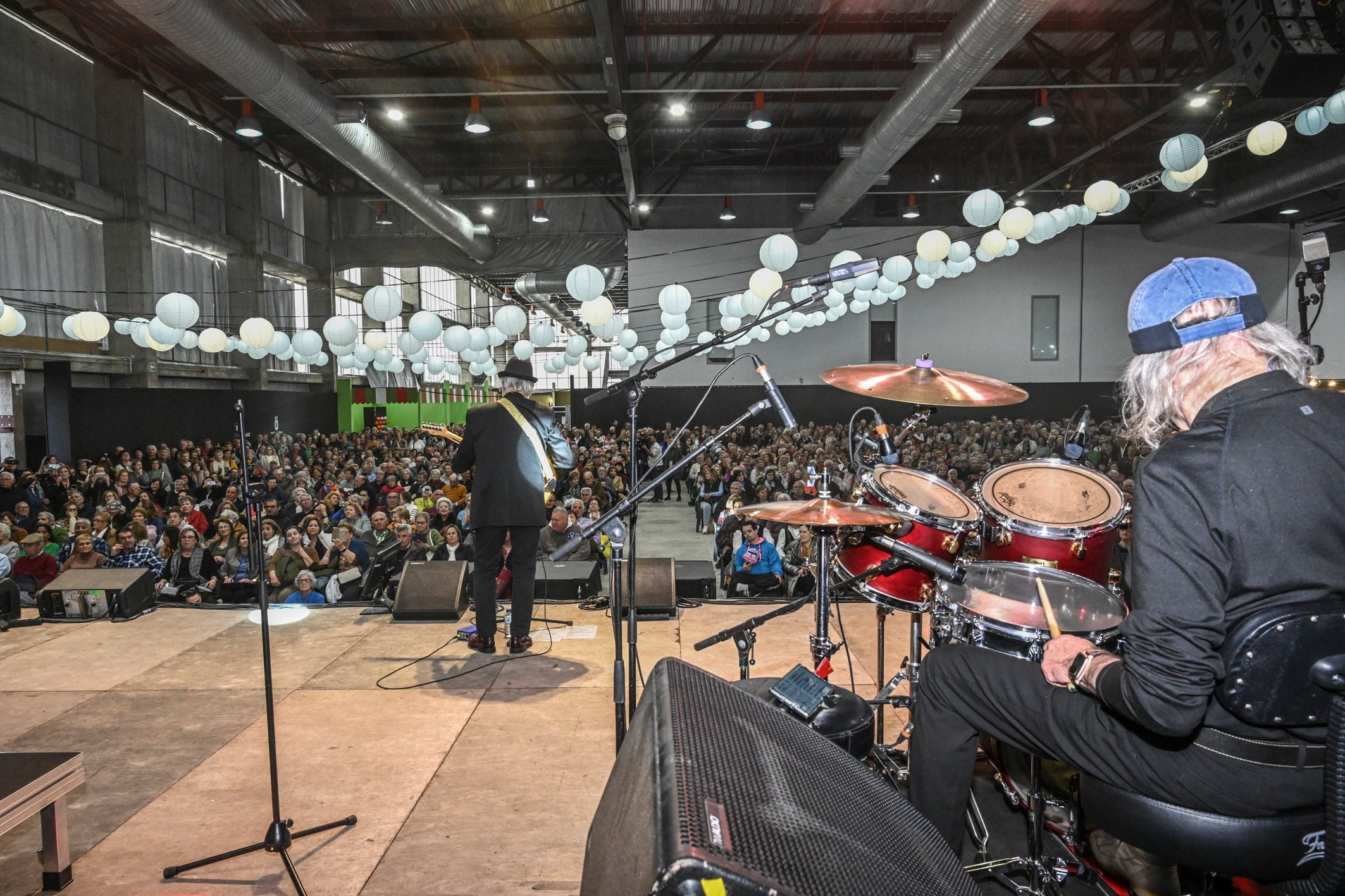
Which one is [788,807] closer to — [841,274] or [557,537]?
[841,274]

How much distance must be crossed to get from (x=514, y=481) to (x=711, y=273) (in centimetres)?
1528

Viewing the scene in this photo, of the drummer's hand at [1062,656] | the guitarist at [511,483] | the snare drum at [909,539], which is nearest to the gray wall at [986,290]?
the guitarist at [511,483]

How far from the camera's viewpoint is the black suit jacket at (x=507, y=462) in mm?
3949

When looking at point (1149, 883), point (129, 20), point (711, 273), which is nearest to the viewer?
point (1149, 883)

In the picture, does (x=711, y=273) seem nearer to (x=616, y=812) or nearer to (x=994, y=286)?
(x=994, y=286)

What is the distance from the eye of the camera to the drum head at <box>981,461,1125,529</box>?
2.83 metres

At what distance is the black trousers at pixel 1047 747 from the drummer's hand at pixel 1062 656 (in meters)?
0.06

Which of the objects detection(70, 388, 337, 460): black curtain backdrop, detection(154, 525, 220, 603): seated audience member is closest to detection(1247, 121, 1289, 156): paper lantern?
detection(154, 525, 220, 603): seated audience member

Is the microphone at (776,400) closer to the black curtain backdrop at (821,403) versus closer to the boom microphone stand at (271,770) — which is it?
the boom microphone stand at (271,770)

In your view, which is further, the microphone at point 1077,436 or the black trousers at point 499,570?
the black trousers at point 499,570

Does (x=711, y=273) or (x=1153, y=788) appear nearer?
(x=1153, y=788)

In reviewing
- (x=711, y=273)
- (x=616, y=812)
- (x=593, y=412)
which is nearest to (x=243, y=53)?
(x=616, y=812)

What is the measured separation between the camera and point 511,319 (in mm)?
10078

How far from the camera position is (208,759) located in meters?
2.91
